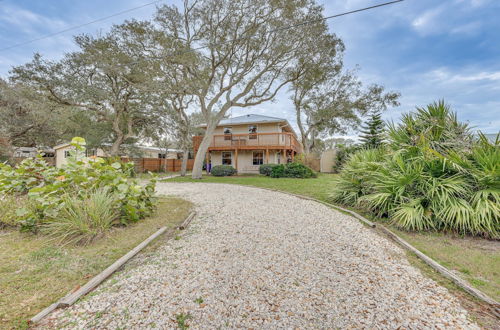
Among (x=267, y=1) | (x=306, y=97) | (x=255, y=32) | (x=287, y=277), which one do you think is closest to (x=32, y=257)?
(x=287, y=277)

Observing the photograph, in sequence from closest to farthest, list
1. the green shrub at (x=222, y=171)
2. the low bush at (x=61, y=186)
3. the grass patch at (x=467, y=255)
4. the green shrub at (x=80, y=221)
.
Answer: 1. the grass patch at (x=467, y=255)
2. the green shrub at (x=80, y=221)
3. the low bush at (x=61, y=186)
4. the green shrub at (x=222, y=171)

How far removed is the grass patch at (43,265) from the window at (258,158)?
1498cm

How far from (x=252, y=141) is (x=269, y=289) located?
1560cm

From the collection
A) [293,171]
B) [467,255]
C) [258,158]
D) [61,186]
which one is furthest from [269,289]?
[258,158]

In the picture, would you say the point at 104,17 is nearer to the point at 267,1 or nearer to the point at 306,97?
the point at 267,1

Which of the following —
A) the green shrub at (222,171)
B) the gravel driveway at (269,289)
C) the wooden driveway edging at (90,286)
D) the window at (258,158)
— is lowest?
the gravel driveway at (269,289)

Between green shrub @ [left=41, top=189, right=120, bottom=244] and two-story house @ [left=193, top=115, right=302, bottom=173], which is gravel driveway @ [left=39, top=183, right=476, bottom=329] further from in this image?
two-story house @ [left=193, top=115, right=302, bottom=173]

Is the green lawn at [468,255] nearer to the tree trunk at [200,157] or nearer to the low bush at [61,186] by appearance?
the low bush at [61,186]

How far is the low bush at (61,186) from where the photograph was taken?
3545mm

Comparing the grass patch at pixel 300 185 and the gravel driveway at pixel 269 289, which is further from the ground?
the grass patch at pixel 300 185

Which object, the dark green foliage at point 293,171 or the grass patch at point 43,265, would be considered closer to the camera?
the grass patch at point 43,265

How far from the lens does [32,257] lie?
2.86m

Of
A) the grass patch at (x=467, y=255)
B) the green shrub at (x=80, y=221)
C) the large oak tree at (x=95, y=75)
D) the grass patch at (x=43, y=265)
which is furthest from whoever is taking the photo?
the large oak tree at (x=95, y=75)

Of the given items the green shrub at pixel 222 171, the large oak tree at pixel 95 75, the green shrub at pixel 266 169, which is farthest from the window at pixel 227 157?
the large oak tree at pixel 95 75
